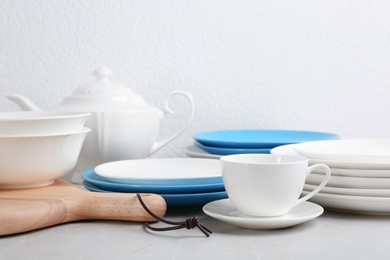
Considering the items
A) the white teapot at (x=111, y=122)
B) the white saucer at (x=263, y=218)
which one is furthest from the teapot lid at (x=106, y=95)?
the white saucer at (x=263, y=218)

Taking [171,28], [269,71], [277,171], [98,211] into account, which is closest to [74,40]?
[171,28]

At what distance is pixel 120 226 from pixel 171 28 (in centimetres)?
76

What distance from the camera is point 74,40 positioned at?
1.44 m

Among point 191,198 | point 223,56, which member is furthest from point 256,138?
point 191,198

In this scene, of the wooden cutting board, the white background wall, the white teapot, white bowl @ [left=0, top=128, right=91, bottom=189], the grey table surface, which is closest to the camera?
the grey table surface

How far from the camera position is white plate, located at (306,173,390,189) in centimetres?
80

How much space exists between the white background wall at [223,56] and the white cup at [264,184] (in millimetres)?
719

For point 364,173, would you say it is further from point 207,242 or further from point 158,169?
point 158,169

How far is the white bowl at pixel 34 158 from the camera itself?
34.2 inches

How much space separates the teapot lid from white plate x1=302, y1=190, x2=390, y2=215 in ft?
1.43

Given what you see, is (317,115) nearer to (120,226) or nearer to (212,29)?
(212,29)

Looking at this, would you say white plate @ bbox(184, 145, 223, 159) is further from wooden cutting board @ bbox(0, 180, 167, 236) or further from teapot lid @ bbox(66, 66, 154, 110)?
wooden cutting board @ bbox(0, 180, 167, 236)

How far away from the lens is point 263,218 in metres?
0.75

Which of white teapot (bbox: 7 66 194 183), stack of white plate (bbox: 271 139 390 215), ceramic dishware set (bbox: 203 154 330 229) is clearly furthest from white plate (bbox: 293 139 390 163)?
white teapot (bbox: 7 66 194 183)
